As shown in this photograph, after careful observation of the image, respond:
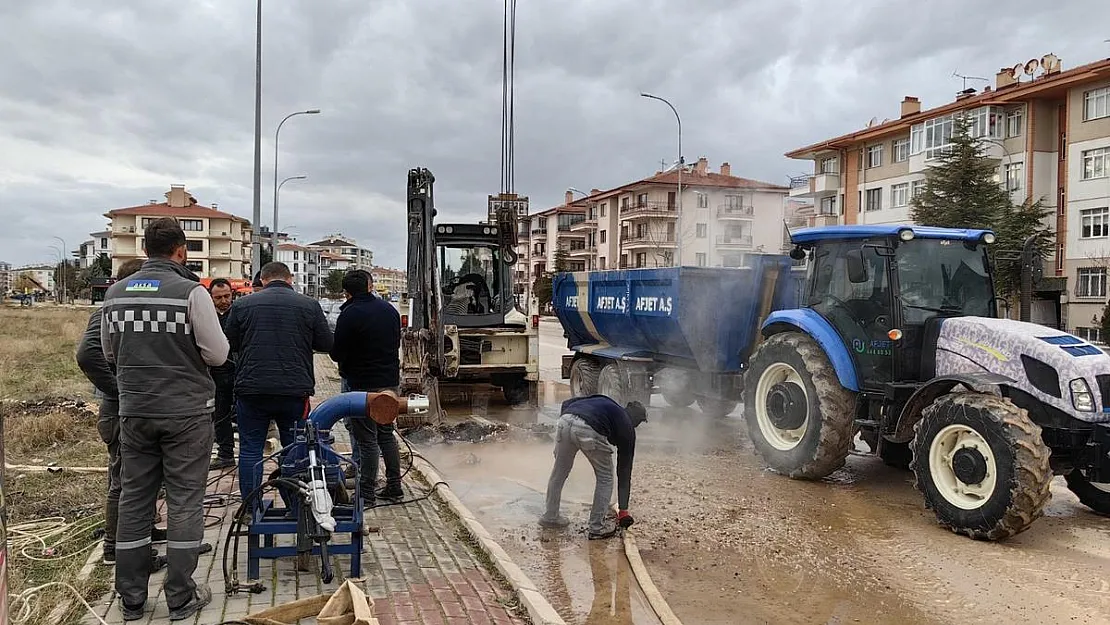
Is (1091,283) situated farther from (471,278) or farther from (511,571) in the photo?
(511,571)

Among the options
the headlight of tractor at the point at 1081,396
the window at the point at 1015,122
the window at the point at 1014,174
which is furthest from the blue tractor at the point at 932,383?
the window at the point at 1015,122

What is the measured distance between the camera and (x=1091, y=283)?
105 feet

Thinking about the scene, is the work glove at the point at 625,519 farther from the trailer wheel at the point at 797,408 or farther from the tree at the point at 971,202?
the tree at the point at 971,202

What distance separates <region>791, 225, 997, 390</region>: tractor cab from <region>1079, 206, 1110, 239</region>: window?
2942 cm

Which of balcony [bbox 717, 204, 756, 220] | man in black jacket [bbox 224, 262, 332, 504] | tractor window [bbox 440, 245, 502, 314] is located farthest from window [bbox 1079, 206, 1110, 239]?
man in black jacket [bbox 224, 262, 332, 504]

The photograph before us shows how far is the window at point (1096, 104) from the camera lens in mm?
31281

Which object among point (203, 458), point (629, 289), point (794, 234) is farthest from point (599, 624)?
point (629, 289)

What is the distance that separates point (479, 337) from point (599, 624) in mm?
8173

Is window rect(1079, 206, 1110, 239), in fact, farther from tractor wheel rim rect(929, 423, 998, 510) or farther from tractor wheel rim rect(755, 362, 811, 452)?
tractor wheel rim rect(929, 423, 998, 510)

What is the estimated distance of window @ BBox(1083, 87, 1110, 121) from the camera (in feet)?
103

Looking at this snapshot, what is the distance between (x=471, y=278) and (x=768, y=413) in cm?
656

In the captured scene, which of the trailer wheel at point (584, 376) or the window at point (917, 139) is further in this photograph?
the window at point (917, 139)

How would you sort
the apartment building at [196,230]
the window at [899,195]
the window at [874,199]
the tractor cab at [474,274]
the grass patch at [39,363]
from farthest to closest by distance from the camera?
the apartment building at [196,230] → the window at [874,199] → the window at [899,195] → the grass patch at [39,363] → the tractor cab at [474,274]

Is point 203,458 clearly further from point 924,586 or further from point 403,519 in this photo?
point 924,586
